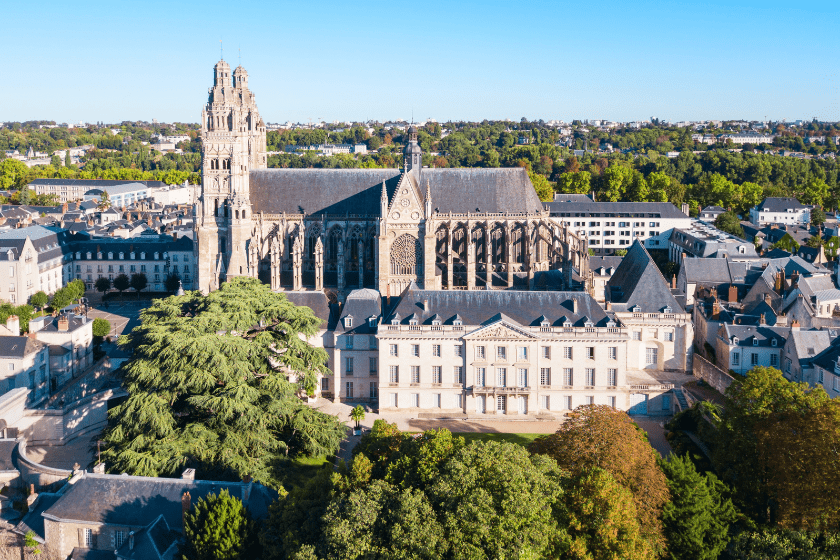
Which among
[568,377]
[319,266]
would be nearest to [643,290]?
[568,377]

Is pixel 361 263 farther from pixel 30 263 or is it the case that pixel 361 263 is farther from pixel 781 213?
pixel 781 213

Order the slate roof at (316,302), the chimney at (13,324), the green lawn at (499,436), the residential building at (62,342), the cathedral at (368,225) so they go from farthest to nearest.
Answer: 1. the cathedral at (368,225)
2. the slate roof at (316,302)
3. the residential building at (62,342)
4. the chimney at (13,324)
5. the green lawn at (499,436)

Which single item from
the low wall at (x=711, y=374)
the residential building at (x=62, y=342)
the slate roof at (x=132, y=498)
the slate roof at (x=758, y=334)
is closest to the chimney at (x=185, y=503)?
the slate roof at (x=132, y=498)

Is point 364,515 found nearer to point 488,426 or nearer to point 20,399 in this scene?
point 488,426

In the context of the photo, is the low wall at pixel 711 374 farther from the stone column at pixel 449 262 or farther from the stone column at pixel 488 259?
the stone column at pixel 449 262

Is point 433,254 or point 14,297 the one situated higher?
point 433,254

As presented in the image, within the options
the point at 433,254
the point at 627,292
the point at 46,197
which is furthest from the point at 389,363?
the point at 46,197
